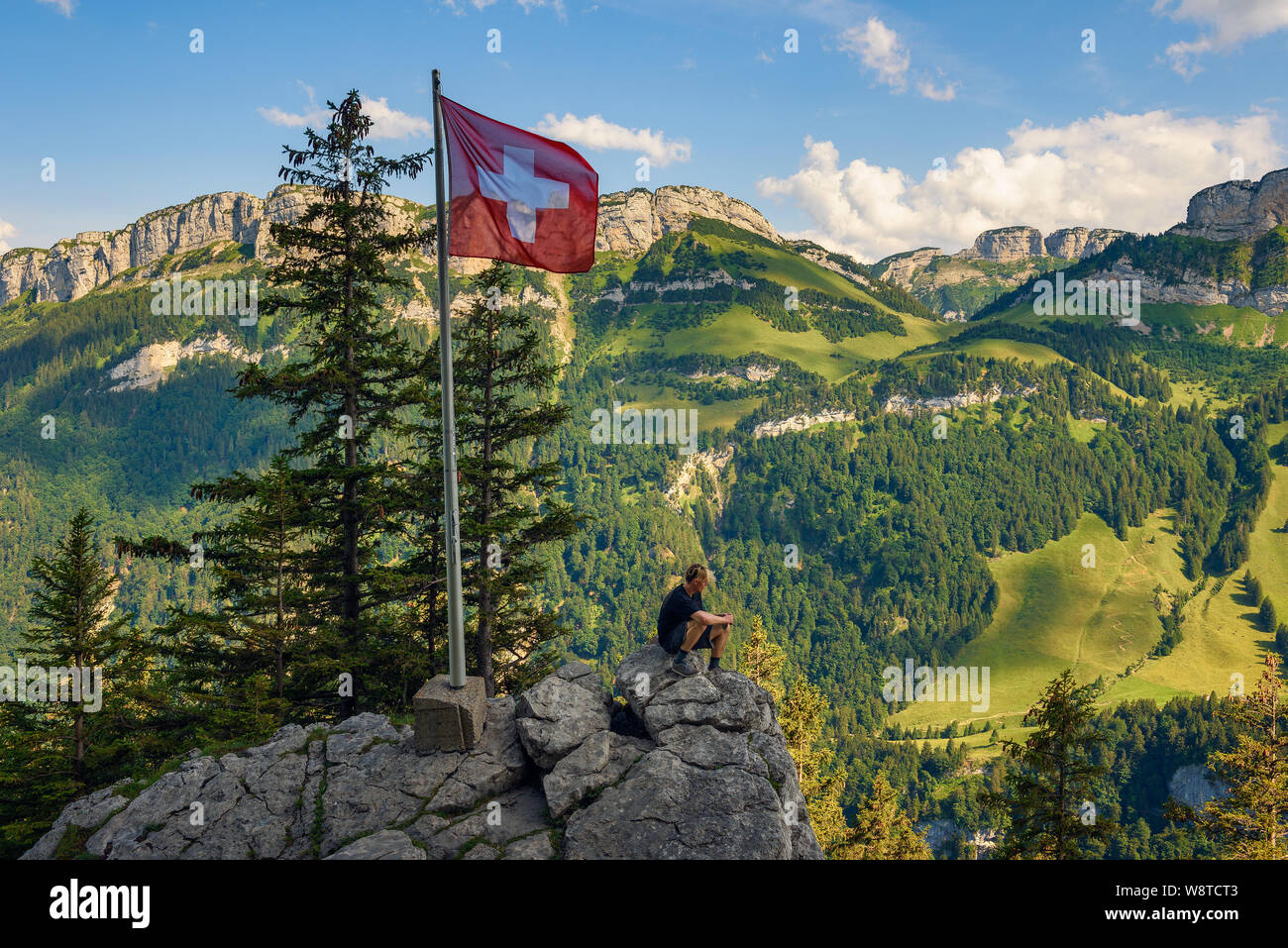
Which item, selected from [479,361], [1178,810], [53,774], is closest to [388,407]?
[479,361]

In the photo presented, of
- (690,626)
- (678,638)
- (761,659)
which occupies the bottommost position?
(761,659)

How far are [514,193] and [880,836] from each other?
4465 cm

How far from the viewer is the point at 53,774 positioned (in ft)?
75.9

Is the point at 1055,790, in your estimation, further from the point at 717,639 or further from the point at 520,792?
the point at 520,792

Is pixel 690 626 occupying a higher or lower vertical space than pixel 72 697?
higher

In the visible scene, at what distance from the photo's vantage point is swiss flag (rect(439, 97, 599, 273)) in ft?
44.0

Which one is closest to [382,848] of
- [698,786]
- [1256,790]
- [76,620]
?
[698,786]

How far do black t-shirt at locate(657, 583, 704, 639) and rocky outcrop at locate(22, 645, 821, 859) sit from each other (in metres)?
0.77

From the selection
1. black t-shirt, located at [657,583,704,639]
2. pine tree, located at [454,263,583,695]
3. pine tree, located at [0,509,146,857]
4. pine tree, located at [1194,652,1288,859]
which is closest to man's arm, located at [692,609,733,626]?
black t-shirt, located at [657,583,704,639]

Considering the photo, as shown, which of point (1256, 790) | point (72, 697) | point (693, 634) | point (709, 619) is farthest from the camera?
point (1256, 790)

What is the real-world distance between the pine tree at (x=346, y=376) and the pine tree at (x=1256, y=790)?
34.3 metres

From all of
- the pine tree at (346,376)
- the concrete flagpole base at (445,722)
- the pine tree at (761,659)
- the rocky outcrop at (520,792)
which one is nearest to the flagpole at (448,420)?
the concrete flagpole base at (445,722)

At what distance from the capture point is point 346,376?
24.5m
